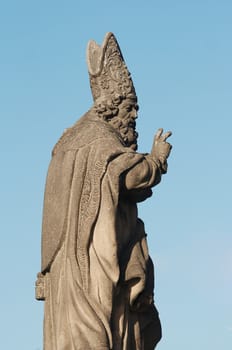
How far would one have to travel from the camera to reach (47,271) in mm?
16750

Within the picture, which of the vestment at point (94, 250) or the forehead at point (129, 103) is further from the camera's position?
the forehead at point (129, 103)

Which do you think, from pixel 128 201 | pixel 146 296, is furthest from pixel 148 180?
pixel 146 296

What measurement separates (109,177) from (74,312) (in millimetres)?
1664

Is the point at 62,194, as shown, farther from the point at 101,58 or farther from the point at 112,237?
the point at 101,58

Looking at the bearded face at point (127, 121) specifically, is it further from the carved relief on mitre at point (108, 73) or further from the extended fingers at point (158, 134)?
the extended fingers at point (158, 134)

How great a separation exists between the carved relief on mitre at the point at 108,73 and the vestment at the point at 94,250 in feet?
1.81

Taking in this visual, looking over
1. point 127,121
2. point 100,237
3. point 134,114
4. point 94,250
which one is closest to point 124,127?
point 127,121

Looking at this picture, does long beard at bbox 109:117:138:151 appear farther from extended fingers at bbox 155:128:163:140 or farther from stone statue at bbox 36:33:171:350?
extended fingers at bbox 155:128:163:140

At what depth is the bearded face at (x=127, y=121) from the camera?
1716 cm

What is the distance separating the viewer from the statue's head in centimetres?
1716

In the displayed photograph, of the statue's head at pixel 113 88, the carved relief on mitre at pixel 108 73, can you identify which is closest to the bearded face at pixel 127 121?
the statue's head at pixel 113 88

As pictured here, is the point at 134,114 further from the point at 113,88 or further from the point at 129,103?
the point at 113,88

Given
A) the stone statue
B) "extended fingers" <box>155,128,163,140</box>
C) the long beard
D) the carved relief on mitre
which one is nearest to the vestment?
the stone statue

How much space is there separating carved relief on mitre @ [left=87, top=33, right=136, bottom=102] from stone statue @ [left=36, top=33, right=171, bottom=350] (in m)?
0.03
